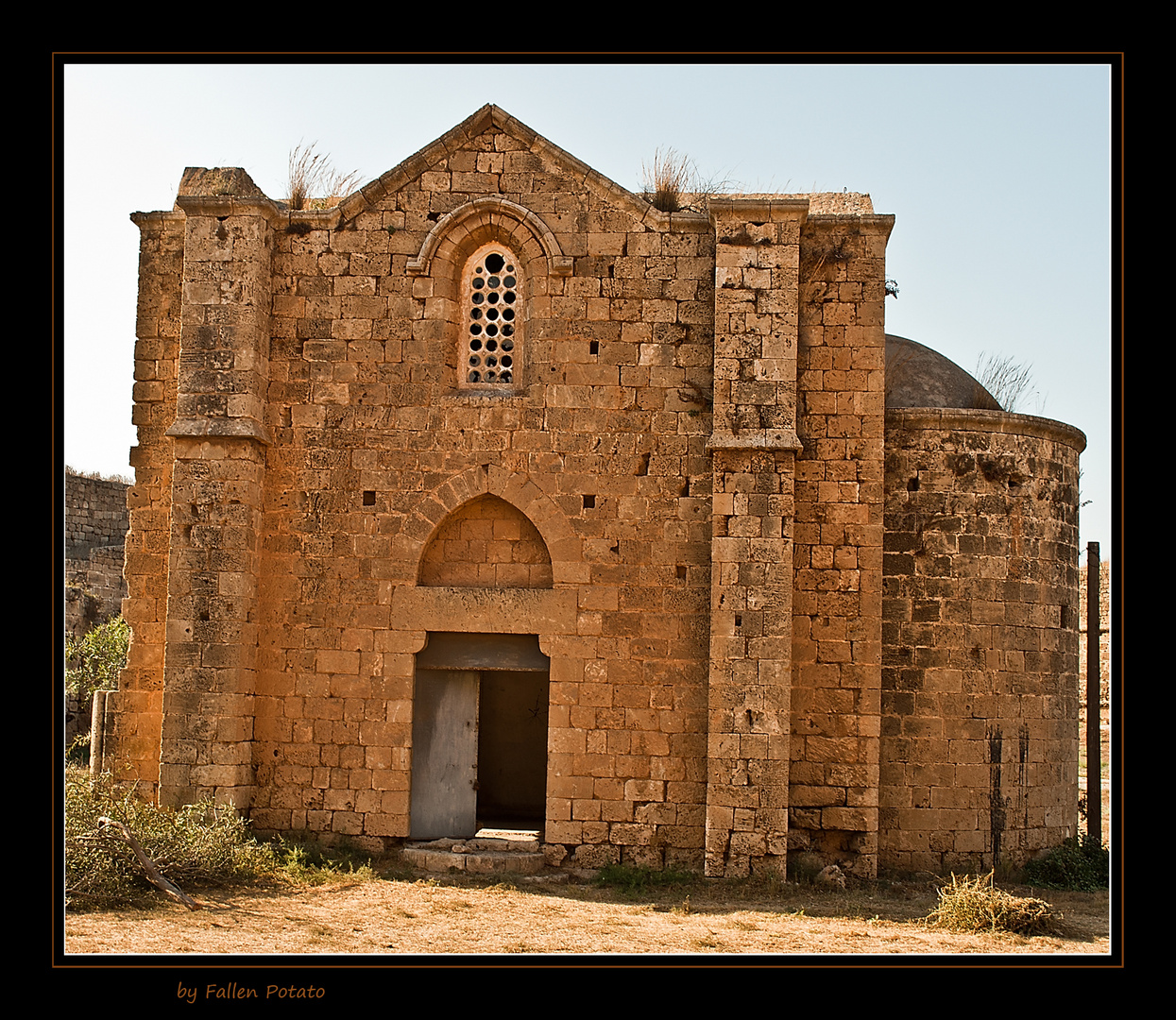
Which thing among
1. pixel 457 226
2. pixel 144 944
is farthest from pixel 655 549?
pixel 144 944

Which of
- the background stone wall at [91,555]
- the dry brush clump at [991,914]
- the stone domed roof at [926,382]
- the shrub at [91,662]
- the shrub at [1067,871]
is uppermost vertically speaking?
the stone domed roof at [926,382]

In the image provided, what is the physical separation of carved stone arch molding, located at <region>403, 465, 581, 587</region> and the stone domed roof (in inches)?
145

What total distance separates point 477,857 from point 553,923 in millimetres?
1741

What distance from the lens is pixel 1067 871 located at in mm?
10727

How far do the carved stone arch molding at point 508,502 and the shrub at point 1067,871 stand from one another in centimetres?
511

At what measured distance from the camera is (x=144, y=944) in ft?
24.4

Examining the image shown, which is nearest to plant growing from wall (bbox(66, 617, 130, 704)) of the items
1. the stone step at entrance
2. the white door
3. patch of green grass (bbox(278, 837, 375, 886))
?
patch of green grass (bbox(278, 837, 375, 886))

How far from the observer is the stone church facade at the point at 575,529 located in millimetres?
10227

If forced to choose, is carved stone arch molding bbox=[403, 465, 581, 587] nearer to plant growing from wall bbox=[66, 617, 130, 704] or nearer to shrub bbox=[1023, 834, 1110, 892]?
plant growing from wall bbox=[66, 617, 130, 704]

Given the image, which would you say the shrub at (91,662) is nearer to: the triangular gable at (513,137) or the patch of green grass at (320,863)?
the patch of green grass at (320,863)

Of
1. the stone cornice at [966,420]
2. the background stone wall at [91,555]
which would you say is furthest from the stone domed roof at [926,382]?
the background stone wall at [91,555]

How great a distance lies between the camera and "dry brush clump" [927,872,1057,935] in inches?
340

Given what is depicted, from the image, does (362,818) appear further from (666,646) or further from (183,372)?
(183,372)
